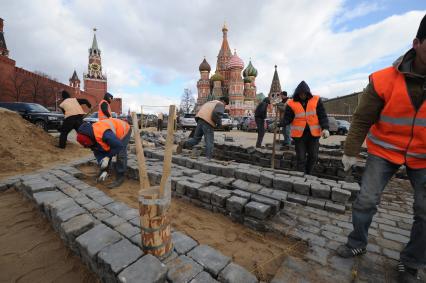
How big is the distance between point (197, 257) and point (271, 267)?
2.08 ft

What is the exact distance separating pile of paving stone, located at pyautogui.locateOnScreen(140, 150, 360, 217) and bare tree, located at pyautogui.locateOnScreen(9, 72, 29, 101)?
30047mm

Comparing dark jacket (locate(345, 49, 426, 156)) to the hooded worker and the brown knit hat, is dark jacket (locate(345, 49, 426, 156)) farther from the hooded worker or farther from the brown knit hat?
the hooded worker

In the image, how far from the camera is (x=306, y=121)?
12.4ft

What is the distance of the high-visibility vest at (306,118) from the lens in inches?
147

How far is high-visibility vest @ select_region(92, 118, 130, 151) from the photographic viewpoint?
10.8 ft

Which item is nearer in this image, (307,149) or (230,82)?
(307,149)

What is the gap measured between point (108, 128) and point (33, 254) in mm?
1904

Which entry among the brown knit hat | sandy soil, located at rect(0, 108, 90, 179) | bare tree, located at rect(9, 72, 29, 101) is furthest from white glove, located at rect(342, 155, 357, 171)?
bare tree, located at rect(9, 72, 29, 101)

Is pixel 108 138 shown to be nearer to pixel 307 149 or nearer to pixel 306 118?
pixel 306 118

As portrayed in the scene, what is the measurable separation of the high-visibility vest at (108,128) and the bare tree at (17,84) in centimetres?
2929

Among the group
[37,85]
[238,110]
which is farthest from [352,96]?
[37,85]

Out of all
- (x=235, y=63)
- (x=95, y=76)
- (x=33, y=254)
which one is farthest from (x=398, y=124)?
(x=95, y=76)

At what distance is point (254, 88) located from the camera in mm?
46281

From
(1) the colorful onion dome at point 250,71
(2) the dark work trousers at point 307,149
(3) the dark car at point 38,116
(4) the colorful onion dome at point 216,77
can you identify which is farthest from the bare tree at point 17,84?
(1) the colorful onion dome at point 250,71
